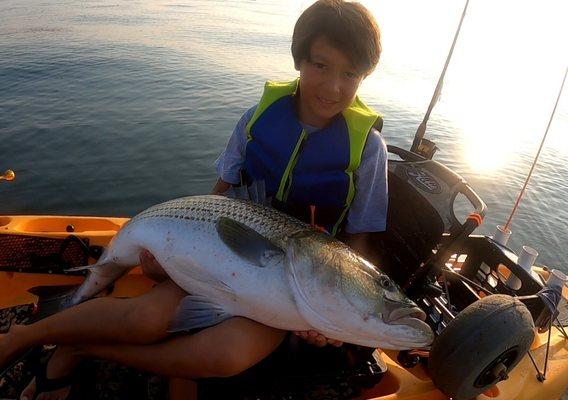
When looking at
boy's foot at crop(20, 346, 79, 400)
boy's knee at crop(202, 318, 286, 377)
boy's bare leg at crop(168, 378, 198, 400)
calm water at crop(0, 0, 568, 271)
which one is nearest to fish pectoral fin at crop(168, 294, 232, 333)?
boy's knee at crop(202, 318, 286, 377)

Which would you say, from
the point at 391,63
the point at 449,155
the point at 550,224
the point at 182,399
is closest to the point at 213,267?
the point at 182,399

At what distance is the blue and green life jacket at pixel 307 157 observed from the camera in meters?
2.68

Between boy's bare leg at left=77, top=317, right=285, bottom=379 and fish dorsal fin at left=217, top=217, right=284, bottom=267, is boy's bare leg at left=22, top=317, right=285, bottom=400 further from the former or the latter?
fish dorsal fin at left=217, top=217, right=284, bottom=267

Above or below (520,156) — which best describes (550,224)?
below

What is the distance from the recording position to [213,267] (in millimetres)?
2086

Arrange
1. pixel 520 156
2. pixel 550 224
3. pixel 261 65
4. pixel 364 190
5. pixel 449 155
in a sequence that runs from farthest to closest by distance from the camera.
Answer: pixel 261 65 < pixel 520 156 < pixel 449 155 < pixel 550 224 < pixel 364 190

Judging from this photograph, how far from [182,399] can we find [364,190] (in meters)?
1.78

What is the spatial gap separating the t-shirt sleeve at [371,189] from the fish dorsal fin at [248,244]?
886 millimetres

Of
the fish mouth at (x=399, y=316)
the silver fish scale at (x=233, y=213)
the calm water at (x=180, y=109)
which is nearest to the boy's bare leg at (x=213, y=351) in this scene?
the silver fish scale at (x=233, y=213)

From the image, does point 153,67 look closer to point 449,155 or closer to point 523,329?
point 449,155

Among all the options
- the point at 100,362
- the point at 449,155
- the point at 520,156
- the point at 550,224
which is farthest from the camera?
the point at 520,156

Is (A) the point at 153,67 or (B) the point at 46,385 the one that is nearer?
(B) the point at 46,385

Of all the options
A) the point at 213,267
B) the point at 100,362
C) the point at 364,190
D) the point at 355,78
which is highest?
the point at 355,78

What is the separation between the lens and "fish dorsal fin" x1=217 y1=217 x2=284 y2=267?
201 cm
